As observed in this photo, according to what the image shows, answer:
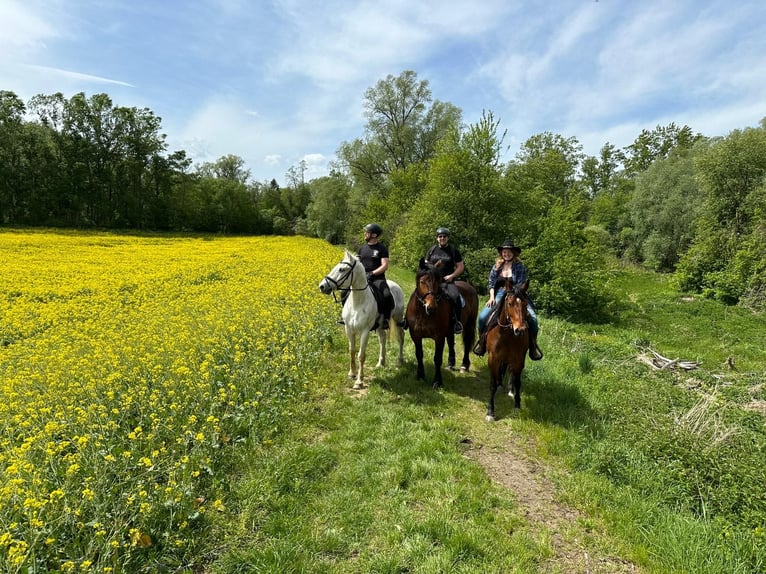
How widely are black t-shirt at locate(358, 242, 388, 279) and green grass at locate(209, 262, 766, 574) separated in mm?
2399

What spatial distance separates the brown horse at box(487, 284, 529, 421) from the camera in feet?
18.8

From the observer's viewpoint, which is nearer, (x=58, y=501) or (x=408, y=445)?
(x=58, y=501)

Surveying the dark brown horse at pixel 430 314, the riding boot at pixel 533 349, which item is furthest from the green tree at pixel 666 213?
the dark brown horse at pixel 430 314

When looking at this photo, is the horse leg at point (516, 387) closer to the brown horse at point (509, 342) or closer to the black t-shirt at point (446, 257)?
the brown horse at point (509, 342)

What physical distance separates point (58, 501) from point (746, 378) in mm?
11950

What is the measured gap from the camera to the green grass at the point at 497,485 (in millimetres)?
3428

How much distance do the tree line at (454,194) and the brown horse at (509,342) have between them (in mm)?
10585

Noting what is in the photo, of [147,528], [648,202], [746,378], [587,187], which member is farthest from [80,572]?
[587,187]

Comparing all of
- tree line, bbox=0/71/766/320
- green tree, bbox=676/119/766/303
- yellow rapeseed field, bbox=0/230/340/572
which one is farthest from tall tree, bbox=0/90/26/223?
green tree, bbox=676/119/766/303

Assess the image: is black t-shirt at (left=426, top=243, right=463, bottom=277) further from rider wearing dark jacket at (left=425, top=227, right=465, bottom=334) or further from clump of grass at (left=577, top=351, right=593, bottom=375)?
clump of grass at (left=577, top=351, right=593, bottom=375)

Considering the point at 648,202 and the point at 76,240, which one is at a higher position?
the point at 648,202

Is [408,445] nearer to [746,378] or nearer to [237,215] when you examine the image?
[746,378]

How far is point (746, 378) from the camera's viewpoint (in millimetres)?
8227

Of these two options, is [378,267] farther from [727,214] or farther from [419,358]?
[727,214]
